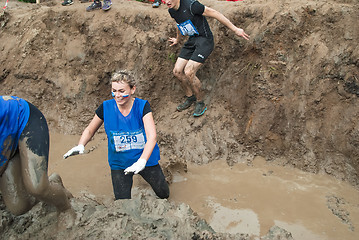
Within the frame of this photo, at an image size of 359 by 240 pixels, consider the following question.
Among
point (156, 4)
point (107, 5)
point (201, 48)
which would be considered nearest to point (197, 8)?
point (201, 48)

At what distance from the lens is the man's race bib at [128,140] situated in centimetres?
296

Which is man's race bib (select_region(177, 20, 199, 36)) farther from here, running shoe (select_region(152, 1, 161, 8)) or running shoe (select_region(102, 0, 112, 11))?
running shoe (select_region(102, 0, 112, 11))

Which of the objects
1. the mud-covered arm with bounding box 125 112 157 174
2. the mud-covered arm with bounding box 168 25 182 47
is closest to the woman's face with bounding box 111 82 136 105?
the mud-covered arm with bounding box 125 112 157 174

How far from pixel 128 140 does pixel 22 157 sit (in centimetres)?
93

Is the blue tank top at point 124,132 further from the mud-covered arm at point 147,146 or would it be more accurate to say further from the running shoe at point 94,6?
the running shoe at point 94,6

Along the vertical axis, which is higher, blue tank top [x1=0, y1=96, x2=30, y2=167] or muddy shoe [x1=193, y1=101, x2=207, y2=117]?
blue tank top [x1=0, y1=96, x2=30, y2=167]

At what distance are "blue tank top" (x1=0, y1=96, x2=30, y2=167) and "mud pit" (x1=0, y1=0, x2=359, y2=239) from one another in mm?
753

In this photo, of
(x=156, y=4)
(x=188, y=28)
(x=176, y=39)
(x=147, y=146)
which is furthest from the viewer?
(x=156, y=4)

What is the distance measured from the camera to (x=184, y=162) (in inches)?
161

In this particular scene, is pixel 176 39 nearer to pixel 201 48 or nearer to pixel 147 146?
pixel 201 48

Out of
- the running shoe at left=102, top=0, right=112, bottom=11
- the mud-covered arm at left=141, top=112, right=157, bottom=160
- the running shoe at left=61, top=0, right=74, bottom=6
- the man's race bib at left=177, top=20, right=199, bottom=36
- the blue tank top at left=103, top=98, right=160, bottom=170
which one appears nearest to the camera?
the mud-covered arm at left=141, top=112, right=157, bottom=160

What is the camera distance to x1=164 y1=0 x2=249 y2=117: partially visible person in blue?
4.03 meters

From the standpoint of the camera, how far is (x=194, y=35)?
4.26 m

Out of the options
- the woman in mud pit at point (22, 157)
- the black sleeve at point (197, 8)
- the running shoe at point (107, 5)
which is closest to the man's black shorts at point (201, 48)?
the black sleeve at point (197, 8)
